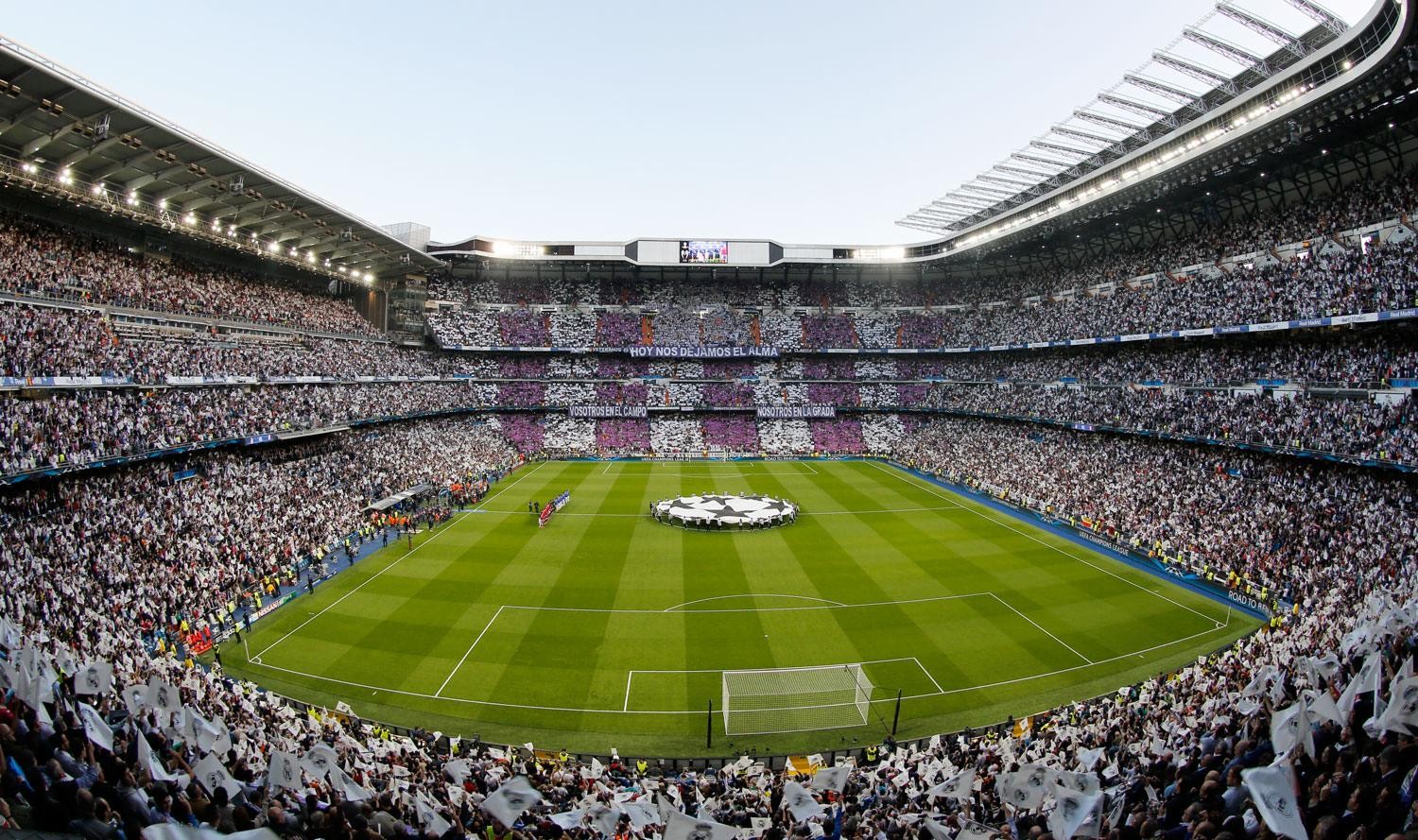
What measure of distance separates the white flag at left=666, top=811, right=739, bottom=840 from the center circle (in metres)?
27.4

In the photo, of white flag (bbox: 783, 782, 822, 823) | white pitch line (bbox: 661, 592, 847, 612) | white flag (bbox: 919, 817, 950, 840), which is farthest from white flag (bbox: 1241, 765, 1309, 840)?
white pitch line (bbox: 661, 592, 847, 612)

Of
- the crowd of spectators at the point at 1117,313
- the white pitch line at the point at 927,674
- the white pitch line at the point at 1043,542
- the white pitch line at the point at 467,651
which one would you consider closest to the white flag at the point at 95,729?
the white pitch line at the point at 467,651

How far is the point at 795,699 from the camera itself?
1852cm

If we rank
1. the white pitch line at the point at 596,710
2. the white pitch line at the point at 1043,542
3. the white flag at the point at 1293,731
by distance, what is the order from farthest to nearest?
the white pitch line at the point at 1043,542
the white pitch line at the point at 596,710
the white flag at the point at 1293,731

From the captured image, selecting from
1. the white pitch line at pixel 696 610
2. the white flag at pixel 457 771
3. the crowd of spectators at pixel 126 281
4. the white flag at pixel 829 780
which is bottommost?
the white pitch line at pixel 696 610

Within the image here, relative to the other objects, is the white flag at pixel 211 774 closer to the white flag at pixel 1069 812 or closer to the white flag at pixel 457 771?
the white flag at pixel 457 771

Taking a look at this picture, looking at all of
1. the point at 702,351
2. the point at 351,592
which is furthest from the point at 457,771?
the point at 702,351

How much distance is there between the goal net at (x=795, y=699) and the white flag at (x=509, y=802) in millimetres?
9504

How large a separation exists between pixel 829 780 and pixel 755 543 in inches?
879

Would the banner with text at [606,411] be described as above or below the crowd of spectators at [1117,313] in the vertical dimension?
below

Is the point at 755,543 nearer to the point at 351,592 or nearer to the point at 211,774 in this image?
the point at 351,592

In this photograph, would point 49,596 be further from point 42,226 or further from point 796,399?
point 796,399

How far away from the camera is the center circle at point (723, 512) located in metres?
35.5

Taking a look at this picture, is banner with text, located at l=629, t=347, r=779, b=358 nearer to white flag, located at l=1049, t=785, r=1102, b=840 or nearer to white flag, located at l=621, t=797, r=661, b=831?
white flag, located at l=621, t=797, r=661, b=831
